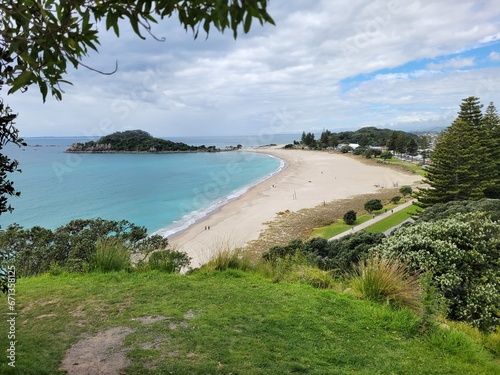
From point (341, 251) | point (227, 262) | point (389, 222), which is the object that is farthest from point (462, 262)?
point (389, 222)

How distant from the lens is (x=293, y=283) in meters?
4.90

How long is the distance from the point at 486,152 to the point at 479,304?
2094 centimetres

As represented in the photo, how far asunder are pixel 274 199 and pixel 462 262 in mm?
25556

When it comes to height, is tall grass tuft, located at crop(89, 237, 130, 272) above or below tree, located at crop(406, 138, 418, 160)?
below

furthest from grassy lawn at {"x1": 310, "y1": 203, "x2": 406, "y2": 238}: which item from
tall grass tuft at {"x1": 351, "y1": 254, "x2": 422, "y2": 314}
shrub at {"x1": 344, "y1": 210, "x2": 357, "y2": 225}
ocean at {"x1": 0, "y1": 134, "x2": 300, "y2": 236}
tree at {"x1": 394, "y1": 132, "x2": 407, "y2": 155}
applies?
tree at {"x1": 394, "y1": 132, "x2": 407, "y2": 155}

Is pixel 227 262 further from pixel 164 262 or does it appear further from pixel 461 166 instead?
pixel 461 166

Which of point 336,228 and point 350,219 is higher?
point 350,219

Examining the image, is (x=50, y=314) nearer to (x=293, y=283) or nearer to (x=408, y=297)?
(x=293, y=283)

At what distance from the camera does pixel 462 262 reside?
5.57 m

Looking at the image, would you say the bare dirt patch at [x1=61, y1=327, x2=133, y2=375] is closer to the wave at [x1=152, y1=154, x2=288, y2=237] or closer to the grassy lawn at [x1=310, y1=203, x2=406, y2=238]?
the grassy lawn at [x1=310, y1=203, x2=406, y2=238]

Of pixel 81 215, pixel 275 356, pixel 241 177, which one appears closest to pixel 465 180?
pixel 275 356

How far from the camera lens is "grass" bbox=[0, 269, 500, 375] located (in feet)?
8.57

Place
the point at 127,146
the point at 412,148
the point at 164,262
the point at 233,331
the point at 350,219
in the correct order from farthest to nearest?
the point at 127,146
the point at 412,148
the point at 350,219
the point at 164,262
the point at 233,331

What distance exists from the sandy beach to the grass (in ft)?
7.23
